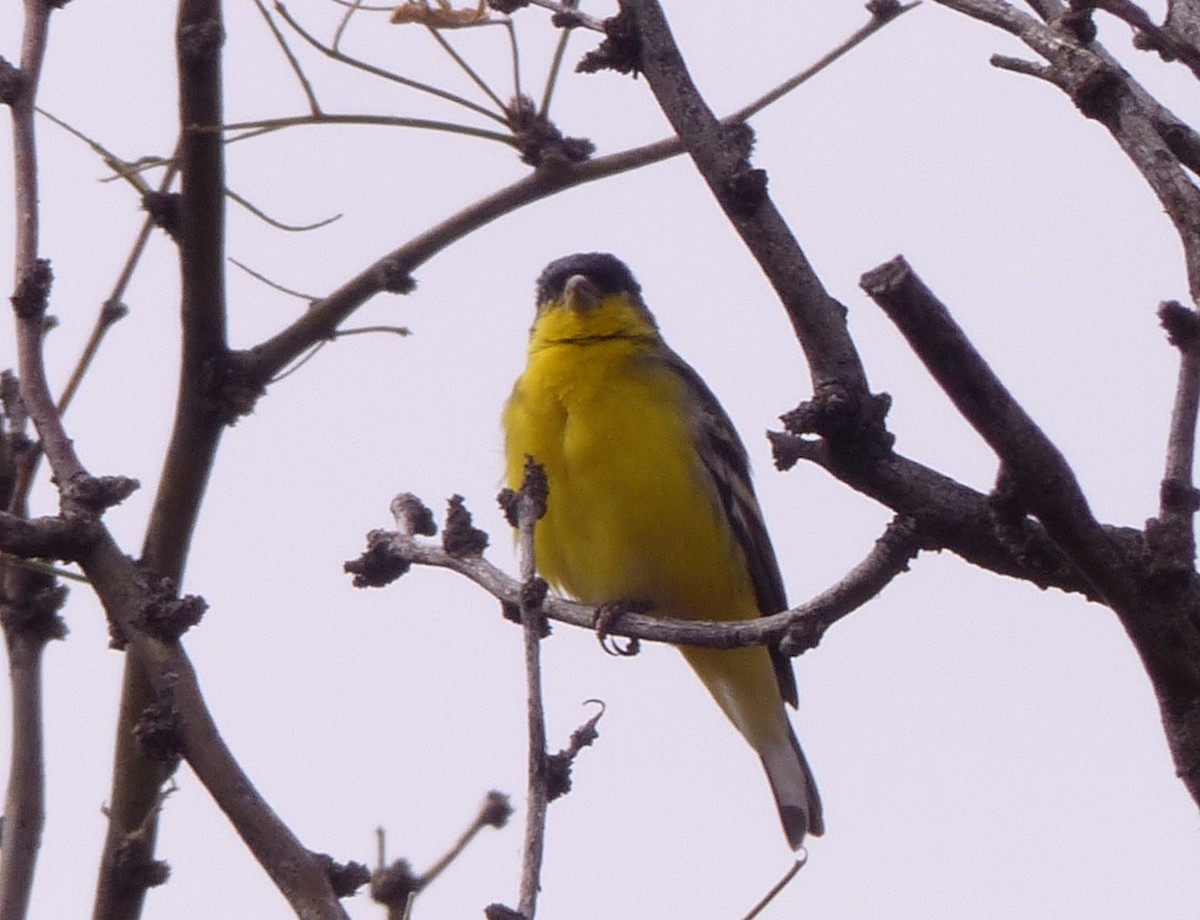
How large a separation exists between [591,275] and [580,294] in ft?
1.29

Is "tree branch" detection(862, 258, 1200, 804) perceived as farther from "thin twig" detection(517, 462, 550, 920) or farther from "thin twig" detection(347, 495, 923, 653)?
"thin twig" detection(517, 462, 550, 920)

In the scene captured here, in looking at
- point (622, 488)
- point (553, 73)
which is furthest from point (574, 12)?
point (622, 488)

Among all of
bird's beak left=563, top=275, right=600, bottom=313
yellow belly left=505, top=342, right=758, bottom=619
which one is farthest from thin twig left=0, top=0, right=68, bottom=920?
bird's beak left=563, top=275, right=600, bottom=313

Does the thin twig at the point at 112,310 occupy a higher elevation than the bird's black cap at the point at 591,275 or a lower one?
lower

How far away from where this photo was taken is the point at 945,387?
1.92 m

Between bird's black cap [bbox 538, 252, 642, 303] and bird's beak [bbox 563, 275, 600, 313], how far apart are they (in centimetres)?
10

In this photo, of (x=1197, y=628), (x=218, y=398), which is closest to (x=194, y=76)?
(x=218, y=398)

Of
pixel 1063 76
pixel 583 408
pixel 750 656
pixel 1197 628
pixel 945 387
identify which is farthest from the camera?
pixel 750 656

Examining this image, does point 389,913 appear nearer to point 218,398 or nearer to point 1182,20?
point 218,398

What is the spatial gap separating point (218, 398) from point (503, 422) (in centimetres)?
337

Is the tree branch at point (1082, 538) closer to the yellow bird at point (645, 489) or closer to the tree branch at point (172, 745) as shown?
the tree branch at point (172, 745)

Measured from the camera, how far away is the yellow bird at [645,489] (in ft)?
20.1

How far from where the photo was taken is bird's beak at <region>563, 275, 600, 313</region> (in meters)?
7.05

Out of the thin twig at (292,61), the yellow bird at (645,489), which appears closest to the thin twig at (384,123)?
the thin twig at (292,61)
